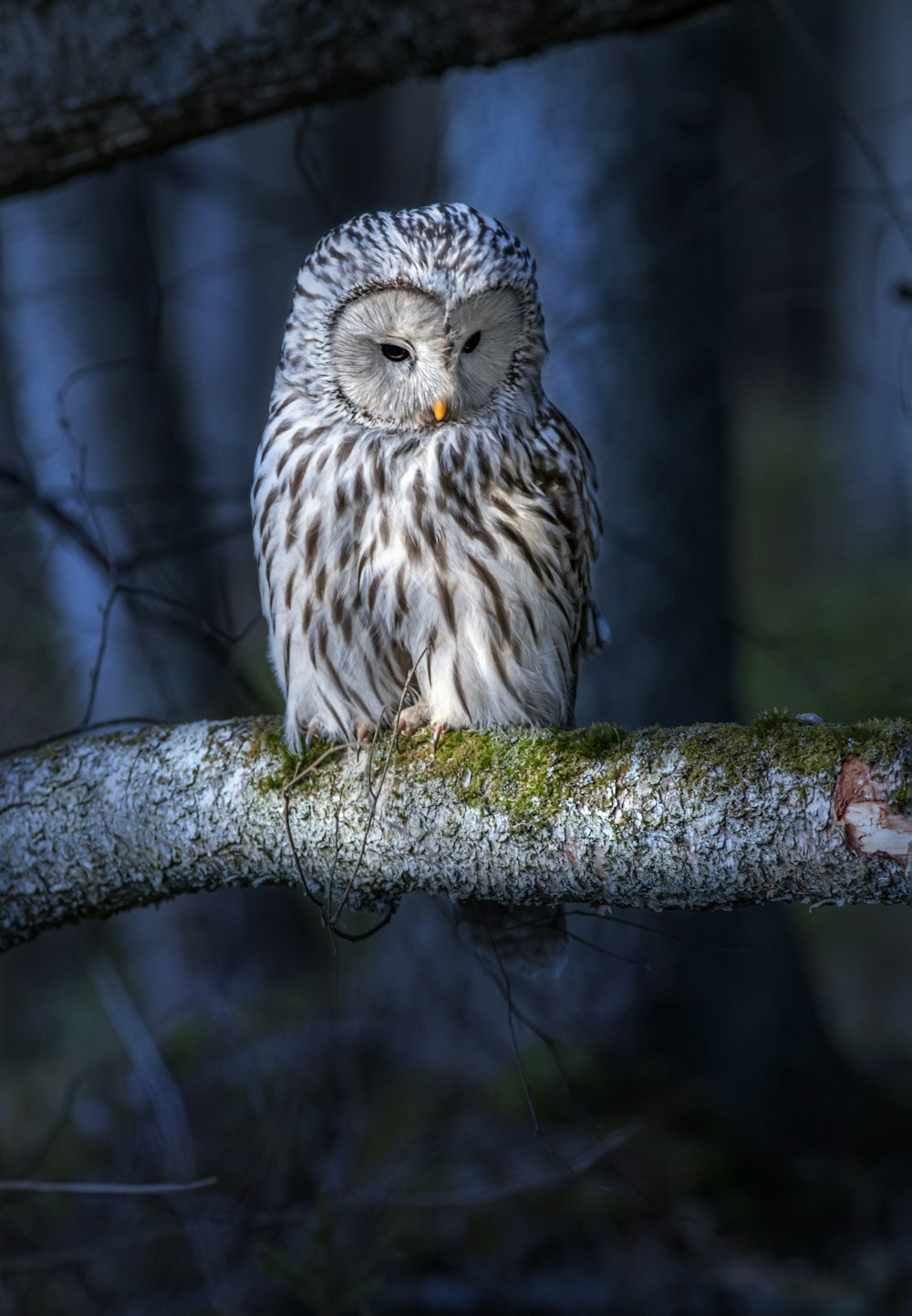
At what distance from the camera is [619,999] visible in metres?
4.88

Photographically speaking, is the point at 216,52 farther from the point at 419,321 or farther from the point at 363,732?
the point at 363,732

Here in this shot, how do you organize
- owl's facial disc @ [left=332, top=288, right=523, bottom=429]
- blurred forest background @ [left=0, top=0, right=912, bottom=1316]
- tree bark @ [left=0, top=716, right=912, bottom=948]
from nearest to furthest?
tree bark @ [left=0, top=716, right=912, bottom=948]
owl's facial disc @ [left=332, top=288, right=523, bottom=429]
blurred forest background @ [left=0, top=0, right=912, bottom=1316]

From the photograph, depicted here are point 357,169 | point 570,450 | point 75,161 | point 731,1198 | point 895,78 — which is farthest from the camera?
point 357,169

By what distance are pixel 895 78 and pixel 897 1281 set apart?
1213cm

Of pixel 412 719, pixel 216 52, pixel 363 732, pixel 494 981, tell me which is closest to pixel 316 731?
pixel 363 732

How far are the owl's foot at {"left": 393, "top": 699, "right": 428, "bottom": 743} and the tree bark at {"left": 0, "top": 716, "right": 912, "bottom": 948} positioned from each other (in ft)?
0.31

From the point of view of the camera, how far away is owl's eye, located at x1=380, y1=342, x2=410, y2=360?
303cm

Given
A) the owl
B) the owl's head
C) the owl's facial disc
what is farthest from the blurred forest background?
the owl's facial disc

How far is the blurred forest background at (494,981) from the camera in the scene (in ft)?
12.1

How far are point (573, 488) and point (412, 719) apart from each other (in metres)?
0.76

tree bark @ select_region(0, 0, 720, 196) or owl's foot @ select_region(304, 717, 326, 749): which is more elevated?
tree bark @ select_region(0, 0, 720, 196)

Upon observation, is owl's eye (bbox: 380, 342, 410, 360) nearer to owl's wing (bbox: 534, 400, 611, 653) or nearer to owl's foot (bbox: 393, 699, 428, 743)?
owl's wing (bbox: 534, 400, 611, 653)

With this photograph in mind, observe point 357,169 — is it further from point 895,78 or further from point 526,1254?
point 526,1254

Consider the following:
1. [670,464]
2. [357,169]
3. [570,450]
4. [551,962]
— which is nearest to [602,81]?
[670,464]
